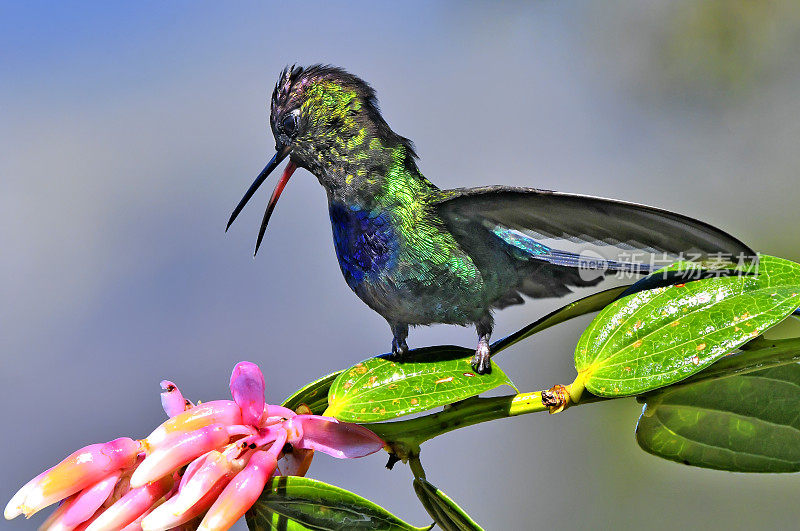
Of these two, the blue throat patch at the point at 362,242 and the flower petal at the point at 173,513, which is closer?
the flower petal at the point at 173,513

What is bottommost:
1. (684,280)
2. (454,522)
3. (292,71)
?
(454,522)

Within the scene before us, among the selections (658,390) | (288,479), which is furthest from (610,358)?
(288,479)

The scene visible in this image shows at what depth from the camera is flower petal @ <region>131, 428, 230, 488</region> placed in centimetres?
33

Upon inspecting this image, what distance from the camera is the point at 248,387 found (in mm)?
344

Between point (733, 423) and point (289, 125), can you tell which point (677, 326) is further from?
point (289, 125)

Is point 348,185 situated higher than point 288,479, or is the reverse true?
point 348,185

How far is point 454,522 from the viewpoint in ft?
1.31

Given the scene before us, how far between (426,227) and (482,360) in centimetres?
8

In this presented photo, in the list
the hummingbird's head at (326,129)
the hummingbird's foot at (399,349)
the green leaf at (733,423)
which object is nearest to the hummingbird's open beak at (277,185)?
the hummingbird's head at (326,129)

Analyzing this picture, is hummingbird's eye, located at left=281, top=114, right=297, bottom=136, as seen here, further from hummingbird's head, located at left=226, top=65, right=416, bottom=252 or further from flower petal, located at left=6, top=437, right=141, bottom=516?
flower petal, located at left=6, top=437, right=141, bottom=516

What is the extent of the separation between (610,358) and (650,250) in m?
0.06

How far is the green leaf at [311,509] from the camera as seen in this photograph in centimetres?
35

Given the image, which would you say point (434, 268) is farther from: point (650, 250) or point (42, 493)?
point (42, 493)

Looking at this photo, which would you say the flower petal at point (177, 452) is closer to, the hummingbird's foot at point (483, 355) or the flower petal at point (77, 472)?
the flower petal at point (77, 472)
